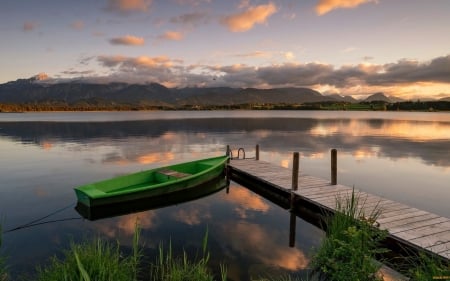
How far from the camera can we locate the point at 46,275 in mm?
6586

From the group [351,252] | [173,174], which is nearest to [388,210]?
[351,252]

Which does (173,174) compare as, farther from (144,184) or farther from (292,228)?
(292,228)

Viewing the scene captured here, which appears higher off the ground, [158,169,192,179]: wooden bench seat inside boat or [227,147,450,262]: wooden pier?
[158,169,192,179]: wooden bench seat inside boat

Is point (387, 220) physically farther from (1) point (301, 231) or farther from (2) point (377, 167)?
(2) point (377, 167)

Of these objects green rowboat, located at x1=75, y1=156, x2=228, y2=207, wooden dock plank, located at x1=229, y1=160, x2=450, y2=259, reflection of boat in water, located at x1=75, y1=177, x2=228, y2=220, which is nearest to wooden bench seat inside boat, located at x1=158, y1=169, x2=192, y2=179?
green rowboat, located at x1=75, y1=156, x2=228, y2=207

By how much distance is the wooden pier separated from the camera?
8977 millimetres

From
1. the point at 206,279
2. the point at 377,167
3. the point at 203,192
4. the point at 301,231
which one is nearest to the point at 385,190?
the point at 377,167

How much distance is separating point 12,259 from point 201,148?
92.5 ft

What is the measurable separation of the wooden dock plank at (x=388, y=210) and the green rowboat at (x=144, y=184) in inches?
125

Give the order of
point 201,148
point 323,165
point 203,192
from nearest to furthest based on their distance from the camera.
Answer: point 203,192, point 323,165, point 201,148

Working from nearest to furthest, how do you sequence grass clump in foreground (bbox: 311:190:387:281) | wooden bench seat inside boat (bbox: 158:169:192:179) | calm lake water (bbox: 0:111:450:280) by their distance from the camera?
grass clump in foreground (bbox: 311:190:387:281) < calm lake water (bbox: 0:111:450:280) < wooden bench seat inside boat (bbox: 158:169:192:179)

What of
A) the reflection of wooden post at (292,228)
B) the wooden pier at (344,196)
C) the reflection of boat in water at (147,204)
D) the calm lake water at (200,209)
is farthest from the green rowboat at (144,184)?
the reflection of wooden post at (292,228)

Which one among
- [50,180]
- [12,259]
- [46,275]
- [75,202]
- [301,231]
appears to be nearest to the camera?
[46,275]

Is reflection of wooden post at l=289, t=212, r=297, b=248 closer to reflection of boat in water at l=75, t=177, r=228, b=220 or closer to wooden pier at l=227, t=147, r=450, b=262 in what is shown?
wooden pier at l=227, t=147, r=450, b=262
